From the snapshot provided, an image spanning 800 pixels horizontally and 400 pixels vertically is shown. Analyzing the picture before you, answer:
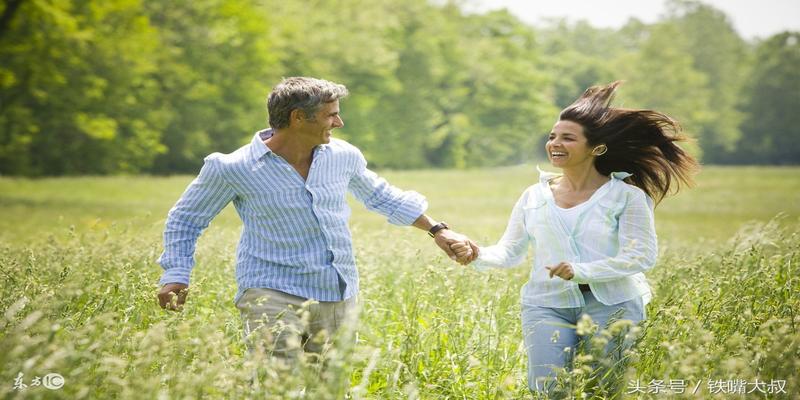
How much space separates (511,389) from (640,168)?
1637 mm

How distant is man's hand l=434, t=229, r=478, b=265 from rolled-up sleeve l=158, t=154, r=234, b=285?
4.73 ft

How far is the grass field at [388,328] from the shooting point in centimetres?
324

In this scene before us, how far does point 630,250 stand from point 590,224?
293mm

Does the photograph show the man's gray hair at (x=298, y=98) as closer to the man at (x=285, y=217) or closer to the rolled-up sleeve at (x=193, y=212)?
the man at (x=285, y=217)

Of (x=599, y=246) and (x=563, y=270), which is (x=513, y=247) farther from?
(x=563, y=270)

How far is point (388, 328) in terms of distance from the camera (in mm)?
6023

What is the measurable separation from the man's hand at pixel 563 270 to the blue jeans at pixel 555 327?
0.27 meters

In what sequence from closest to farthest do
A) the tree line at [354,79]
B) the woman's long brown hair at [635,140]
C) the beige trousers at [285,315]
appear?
1. the beige trousers at [285,315]
2. the woman's long brown hair at [635,140]
3. the tree line at [354,79]

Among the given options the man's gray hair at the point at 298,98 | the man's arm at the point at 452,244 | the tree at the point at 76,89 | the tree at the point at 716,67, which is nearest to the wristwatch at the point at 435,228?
the man's arm at the point at 452,244

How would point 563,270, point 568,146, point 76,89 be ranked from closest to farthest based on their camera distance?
point 563,270 → point 568,146 → point 76,89

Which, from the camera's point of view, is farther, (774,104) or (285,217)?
(774,104)

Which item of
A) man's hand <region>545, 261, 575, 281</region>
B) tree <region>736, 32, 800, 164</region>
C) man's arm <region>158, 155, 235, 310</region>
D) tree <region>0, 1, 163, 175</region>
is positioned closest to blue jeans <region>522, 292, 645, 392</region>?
man's hand <region>545, 261, 575, 281</region>

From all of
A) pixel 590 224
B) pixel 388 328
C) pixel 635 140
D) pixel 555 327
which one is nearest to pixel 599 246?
pixel 590 224

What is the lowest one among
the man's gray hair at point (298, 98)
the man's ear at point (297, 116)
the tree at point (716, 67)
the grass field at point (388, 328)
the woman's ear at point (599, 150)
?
the grass field at point (388, 328)
